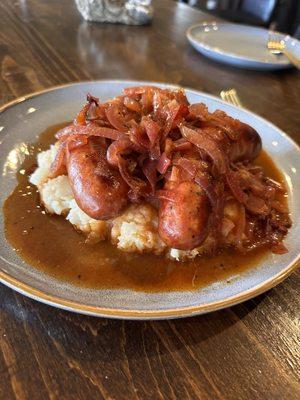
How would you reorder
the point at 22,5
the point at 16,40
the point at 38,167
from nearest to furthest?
the point at 38,167 < the point at 16,40 < the point at 22,5

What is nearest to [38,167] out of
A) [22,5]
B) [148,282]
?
[148,282]

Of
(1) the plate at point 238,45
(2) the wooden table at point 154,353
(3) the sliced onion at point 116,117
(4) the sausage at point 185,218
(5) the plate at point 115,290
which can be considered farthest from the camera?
(1) the plate at point 238,45

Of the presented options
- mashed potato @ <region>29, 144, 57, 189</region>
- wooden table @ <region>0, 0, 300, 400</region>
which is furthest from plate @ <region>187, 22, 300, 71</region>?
wooden table @ <region>0, 0, 300, 400</region>

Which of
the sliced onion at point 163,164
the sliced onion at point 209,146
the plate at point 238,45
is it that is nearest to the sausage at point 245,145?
→ the sliced onion at point 209,146

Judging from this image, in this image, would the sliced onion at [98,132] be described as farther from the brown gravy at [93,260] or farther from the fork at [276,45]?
the fork at [276,45]

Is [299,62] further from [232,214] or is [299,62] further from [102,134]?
[102,134]

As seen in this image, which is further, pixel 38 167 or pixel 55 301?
pixel 38 167

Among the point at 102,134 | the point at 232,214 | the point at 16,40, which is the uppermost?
the point at 102,134

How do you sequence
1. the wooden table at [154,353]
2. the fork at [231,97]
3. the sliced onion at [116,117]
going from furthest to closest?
the fork at [231,97] → the sliced onion at [116,117] → the wooden table at [154,353]

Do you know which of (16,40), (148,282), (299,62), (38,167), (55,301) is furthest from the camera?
(16,40)
